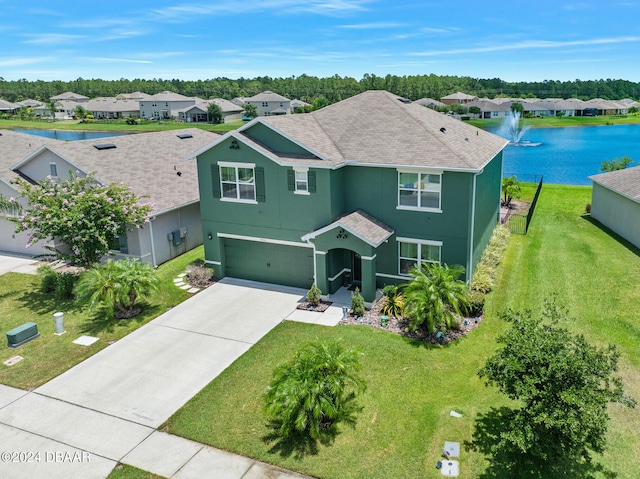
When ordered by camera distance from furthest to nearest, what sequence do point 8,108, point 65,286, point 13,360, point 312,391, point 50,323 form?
point 8,108 → point 65,286 → point 50,323 → point 13,360 → point 312,391

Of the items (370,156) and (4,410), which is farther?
(370,156)

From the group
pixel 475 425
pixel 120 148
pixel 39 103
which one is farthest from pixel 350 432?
pixel 39 103

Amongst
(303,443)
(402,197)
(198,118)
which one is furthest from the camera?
(198,118)

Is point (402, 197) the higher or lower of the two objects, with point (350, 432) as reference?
higher

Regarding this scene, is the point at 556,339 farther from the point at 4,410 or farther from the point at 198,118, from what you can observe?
the point at 198,118

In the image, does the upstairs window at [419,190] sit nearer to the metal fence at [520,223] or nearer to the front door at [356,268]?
the front door at [356,268]

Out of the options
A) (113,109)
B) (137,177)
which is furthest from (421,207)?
(113,109)

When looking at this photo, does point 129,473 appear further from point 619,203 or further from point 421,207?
point 619,203
